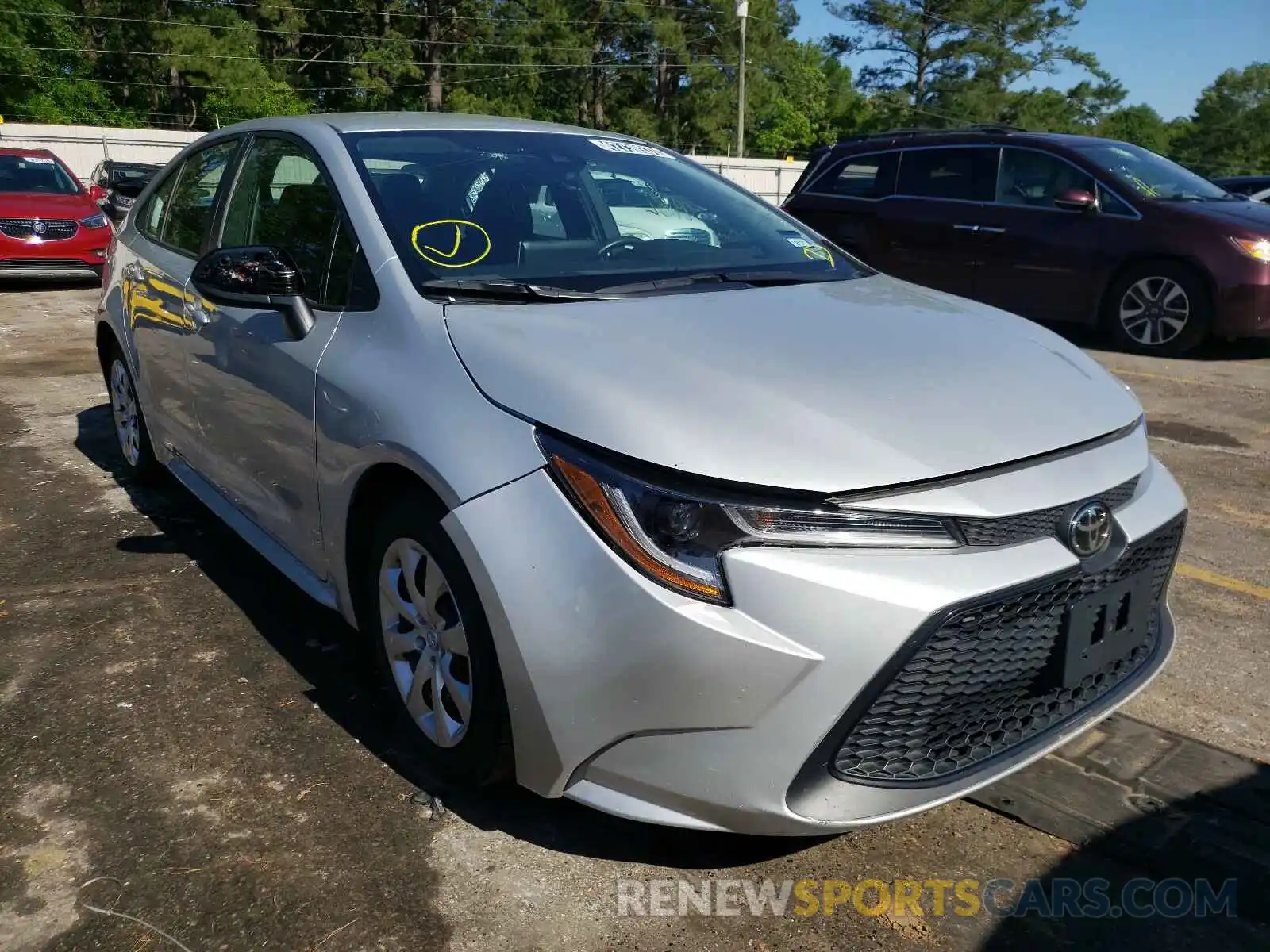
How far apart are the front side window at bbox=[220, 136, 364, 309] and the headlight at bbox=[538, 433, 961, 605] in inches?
48.1

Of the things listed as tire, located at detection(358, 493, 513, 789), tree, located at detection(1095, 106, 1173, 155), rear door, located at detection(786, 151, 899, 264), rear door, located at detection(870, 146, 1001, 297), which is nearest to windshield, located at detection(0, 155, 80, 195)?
rear door, located at detection(786, 151, 899, 264)

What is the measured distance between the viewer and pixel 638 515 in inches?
78.5

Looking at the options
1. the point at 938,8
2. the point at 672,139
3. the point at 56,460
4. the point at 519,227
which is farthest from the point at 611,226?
the point at 938,8

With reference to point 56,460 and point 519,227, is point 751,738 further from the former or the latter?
point 56,460

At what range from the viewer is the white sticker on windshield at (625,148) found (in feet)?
12.0

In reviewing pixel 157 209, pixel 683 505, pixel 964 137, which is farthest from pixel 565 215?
pixel 964 137

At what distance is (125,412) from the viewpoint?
16.0ft

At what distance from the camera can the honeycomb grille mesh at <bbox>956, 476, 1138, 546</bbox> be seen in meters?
2.02

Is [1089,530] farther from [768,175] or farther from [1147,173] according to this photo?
[768,175]

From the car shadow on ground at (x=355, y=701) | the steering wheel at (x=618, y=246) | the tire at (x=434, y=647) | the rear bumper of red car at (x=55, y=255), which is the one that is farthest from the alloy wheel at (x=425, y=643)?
the rear bumper of red car at (x=55, y=255)

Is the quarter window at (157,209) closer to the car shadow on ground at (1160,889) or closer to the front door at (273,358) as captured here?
the front door at (273,358)

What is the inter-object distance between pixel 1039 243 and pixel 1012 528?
709 cm

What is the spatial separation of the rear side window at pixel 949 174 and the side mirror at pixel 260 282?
7.14 m

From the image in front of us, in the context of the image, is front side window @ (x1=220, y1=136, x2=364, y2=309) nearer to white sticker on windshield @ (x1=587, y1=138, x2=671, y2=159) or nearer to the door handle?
the door handle
